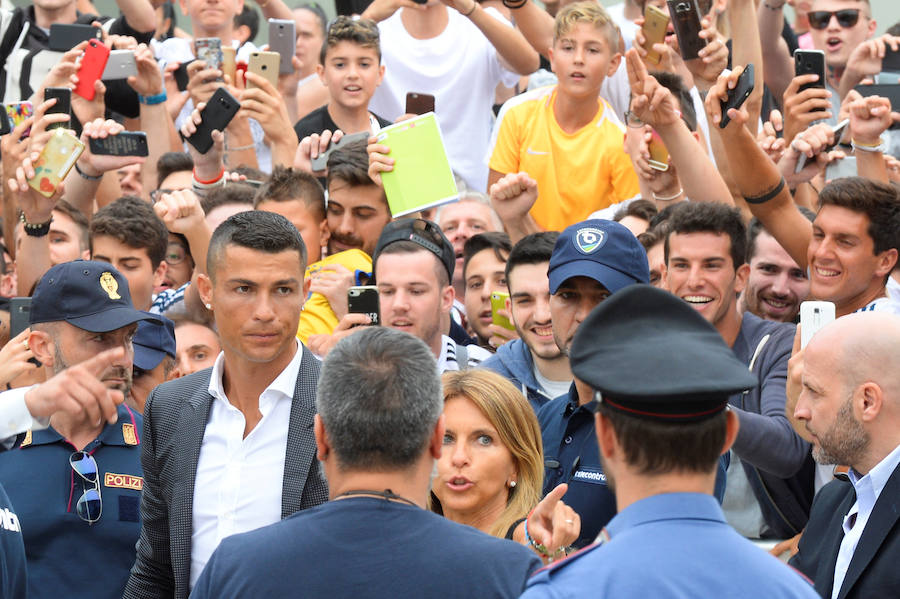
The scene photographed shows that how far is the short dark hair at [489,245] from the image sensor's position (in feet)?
20.2

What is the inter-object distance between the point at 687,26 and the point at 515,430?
325cm

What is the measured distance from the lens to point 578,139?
22.9 ft

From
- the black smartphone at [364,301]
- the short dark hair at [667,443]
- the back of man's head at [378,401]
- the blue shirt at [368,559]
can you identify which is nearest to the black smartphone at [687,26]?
the black smartphone at [364,301]

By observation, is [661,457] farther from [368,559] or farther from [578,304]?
[578,304]

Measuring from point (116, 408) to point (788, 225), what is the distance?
308cm

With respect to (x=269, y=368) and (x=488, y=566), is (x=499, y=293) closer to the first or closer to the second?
(x=269, y=368)

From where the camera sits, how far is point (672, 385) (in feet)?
6.80

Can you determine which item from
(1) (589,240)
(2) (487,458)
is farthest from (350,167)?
(2) (487,458)

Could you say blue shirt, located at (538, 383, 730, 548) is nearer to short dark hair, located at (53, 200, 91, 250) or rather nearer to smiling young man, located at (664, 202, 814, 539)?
smiling young man, located at (664, 202, 814, 539)

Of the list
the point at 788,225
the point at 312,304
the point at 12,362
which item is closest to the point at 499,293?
the point at 312,304

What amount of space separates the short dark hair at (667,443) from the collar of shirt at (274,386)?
1643 mm

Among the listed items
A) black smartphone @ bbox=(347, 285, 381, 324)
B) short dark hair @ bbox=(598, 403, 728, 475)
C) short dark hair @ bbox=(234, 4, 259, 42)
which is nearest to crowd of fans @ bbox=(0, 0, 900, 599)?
short dark hair @ bbox=(598, 403, 728, 475)

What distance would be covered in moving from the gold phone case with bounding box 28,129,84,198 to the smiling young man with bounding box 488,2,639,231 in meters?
2.47

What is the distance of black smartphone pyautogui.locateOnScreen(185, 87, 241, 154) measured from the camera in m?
6.69
